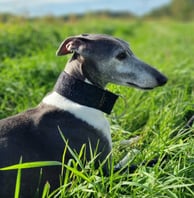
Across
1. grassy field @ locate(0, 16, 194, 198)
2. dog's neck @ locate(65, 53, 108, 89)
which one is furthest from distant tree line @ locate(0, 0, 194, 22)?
dog's neck @ locate(65, 53, 108, 89)

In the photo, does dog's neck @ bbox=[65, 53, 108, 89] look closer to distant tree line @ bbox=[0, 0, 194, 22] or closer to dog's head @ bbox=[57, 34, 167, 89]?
dog's head @ bbox=[57, 34, 167, 89]

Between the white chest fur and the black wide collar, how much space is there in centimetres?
3

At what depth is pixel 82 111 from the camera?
2.96 m

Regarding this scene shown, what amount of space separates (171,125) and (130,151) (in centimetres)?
59

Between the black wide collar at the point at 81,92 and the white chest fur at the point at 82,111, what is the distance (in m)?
0.03

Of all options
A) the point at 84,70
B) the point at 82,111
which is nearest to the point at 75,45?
the point at 84,70

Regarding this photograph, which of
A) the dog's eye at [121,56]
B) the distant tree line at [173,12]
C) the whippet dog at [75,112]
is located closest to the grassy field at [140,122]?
the whippet dog at [75,112]

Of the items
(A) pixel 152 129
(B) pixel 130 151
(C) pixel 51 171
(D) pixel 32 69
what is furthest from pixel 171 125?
(D) pixel 32 69

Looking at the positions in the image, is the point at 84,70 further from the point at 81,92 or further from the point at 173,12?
the point at 173,12

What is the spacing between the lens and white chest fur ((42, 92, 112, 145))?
2.95 metres

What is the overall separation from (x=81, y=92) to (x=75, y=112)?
0.13 metres

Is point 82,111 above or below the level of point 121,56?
below

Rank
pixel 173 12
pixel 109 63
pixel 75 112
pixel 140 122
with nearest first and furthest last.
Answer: pixel 75 112 → pixel 109 63 → pixel 140 122 → pixel 173 12

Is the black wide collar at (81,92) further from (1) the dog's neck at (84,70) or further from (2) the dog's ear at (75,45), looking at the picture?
(2) the dog's ear at (75,45)
